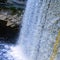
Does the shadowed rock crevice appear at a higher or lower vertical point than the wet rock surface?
higher

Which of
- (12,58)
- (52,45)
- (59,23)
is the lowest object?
(12,58)

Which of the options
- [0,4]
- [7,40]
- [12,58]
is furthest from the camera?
[0,4]

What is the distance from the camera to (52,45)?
3.25 m

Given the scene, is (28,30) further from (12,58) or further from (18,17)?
(18,17)

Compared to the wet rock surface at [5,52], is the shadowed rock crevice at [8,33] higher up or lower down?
higher up

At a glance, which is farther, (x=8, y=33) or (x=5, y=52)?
(x=8, y=33)

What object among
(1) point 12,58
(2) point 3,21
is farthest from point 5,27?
(1) point 12,58

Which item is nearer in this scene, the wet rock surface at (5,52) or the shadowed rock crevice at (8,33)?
the wet rock surface at (5,52)

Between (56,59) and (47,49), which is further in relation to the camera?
(47,49)

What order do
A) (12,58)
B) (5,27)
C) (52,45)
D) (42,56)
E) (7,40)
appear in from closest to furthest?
(52,45) < (42,56) < (12,58) < (7,40) < (5,27)

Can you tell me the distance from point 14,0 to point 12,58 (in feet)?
14.8

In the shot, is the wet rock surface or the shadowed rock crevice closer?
the wet rock surface

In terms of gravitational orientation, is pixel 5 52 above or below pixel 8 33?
below

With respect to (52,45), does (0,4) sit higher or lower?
higher
